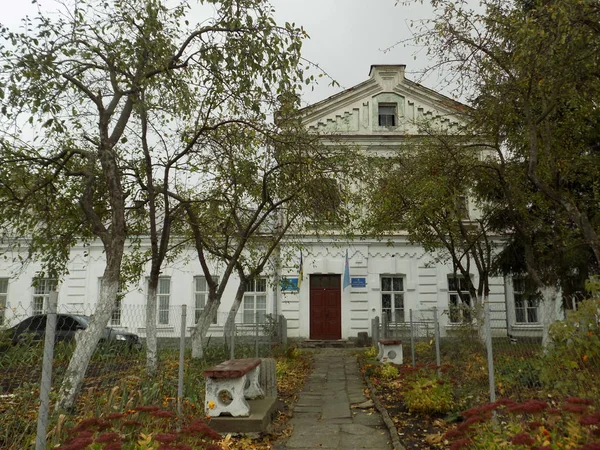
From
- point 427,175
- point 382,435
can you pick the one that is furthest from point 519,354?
point 427,175

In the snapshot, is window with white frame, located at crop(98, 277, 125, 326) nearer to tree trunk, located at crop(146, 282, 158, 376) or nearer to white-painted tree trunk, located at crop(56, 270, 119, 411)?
white-painted tree trunk, located at crop(56, 270, 119, 411)

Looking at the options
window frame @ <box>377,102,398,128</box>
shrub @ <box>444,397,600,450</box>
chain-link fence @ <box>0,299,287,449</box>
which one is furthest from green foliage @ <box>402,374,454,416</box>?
window frame @ <box>377,102,398,128</box>

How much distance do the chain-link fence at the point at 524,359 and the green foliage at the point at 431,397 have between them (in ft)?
0.75

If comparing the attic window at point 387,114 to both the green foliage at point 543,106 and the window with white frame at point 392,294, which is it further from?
the green foliage at point 543,106

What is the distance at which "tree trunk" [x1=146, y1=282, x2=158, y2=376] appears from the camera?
845 cm

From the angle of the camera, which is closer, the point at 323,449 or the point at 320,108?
the point at 323,449

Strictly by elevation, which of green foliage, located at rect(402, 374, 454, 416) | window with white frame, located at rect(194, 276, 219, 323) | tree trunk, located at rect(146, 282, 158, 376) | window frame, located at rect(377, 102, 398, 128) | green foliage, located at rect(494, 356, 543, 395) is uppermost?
window frame, located at rect(377, 102, 398, 128)

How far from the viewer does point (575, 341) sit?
5246mm

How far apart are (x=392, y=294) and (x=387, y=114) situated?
8.23 m

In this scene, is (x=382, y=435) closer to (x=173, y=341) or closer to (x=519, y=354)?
(x=519, y=354)

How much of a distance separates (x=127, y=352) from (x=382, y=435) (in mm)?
3811

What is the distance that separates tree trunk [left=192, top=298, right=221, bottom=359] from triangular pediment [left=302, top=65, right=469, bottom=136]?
12411 millimetres

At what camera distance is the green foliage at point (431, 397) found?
309 inches

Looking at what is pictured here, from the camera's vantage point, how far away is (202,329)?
12.8 meters
